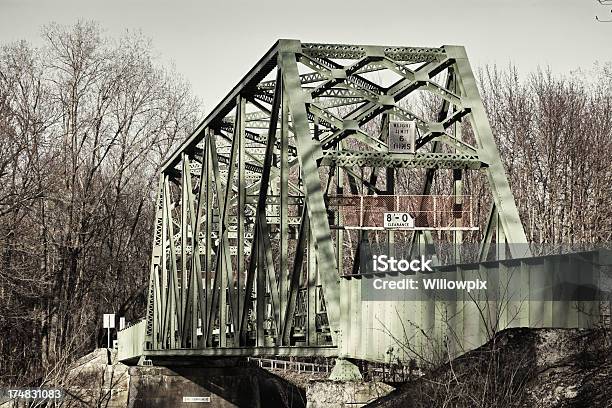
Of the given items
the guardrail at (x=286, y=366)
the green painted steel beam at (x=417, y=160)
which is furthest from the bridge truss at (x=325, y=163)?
the guardrail at (x=286, y=366)

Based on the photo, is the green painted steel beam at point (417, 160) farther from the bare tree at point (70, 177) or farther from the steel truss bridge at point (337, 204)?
the bare tree at point (70, 177)

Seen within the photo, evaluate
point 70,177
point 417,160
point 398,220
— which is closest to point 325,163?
point 417,160

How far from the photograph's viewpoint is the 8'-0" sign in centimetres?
2900

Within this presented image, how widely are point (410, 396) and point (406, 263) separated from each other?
11877 millimetres

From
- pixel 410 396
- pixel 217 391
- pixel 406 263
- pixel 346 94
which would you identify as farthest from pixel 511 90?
pixel 410 396

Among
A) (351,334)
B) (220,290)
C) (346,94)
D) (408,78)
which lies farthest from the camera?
(220,290)

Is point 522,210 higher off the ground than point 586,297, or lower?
higher

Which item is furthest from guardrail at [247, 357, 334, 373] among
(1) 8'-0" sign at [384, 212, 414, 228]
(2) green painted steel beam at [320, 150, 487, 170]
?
(2) green painted steel beam at [320, 150, 487, 170]

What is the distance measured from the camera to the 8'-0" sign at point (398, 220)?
95.1ft

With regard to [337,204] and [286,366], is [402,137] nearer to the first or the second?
[337,204]

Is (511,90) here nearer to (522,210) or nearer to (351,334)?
(522,210)

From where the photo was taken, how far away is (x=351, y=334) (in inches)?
864

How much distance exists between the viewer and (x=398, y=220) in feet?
98.6

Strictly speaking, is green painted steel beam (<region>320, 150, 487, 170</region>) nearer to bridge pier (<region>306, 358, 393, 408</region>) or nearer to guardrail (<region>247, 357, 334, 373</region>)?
bridge pier (<region>306, 358, 393, 408</region>)
